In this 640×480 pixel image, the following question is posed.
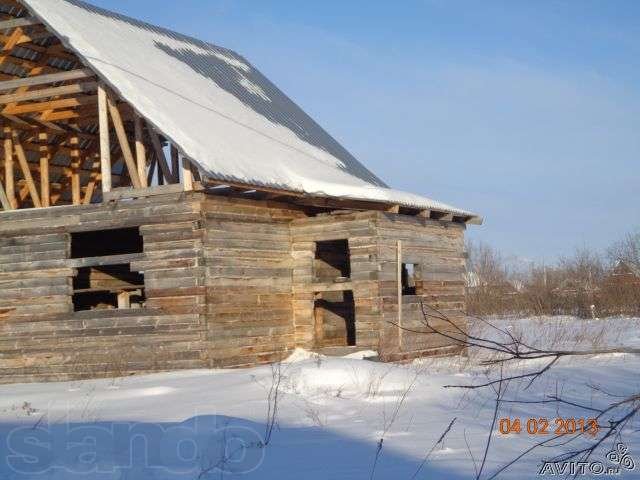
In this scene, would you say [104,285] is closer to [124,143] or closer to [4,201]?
[4,201]

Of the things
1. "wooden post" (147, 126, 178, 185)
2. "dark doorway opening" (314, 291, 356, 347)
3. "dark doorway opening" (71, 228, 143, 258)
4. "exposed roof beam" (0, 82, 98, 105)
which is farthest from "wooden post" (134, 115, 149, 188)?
"dark doorway opening" (314, 291, 356, 347)

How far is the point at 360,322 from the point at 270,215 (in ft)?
8.63

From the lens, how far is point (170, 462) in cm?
635

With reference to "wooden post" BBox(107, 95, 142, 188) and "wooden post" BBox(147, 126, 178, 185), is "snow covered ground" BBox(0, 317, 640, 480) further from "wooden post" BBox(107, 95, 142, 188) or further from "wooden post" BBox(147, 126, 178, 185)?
"wooden post" BBox(147, 126, 178, 185)

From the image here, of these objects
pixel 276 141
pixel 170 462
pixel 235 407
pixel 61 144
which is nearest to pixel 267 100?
pixel 276 141

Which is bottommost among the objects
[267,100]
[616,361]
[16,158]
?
[616,361]

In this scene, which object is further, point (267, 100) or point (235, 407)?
point (267, 100)

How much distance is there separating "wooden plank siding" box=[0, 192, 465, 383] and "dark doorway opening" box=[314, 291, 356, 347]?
235cm

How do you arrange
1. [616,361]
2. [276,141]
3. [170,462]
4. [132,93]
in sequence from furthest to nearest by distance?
[276,141] → [616,361] → [132,93] → [170,462]

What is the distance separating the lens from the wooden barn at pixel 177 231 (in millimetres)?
13164

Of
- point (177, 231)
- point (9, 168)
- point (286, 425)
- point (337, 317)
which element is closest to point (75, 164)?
point (9, 168)

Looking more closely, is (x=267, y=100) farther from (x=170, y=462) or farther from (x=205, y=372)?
(x=170, y=462)

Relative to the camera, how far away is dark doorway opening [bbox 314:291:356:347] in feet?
58.2

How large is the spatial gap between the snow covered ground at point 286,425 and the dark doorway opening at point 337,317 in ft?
20.0
